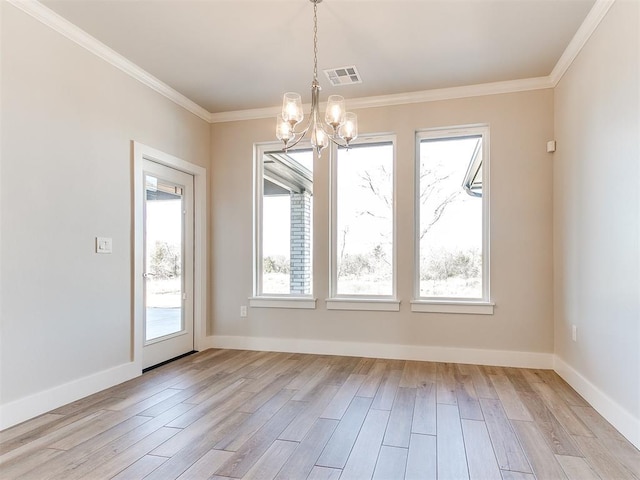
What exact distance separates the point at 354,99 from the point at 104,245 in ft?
9.15

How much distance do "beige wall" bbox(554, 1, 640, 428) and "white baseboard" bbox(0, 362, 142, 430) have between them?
3.59 meters

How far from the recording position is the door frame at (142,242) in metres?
3.56

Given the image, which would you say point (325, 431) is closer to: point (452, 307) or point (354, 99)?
point (452, 307)

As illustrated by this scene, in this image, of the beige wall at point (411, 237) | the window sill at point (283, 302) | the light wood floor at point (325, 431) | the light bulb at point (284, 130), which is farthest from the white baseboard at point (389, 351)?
the light bulb at point (284, 130)

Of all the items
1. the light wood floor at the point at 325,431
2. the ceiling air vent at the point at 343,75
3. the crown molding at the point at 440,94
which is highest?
the ceiling air vent at the point at 343,75

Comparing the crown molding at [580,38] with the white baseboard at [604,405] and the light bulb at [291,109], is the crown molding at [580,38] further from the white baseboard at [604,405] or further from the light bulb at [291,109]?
the white baseboard at [604,405]

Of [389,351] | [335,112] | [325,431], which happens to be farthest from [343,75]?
[325,431]

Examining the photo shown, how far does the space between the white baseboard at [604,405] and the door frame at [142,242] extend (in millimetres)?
3577

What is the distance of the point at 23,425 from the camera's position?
2.52 meters

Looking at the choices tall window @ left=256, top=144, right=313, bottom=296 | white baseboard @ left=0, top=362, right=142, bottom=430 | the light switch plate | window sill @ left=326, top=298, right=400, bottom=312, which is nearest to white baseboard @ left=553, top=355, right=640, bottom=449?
window sill @ left=326, top=298, right=400, bottom=312

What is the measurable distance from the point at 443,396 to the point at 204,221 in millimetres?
3075

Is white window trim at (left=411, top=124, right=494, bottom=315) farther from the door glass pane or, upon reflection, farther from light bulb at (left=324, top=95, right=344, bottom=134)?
the door glass pane

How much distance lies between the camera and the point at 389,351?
4172 millimetres

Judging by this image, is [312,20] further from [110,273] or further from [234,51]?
[110,273]
